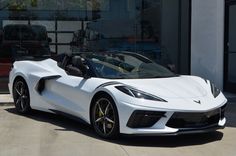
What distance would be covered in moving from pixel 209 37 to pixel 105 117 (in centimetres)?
582

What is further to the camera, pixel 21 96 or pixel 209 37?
pixel 209 37

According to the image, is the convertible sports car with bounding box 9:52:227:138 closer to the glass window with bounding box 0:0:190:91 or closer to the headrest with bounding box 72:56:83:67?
the headrest with bounding box 72:56:83:67

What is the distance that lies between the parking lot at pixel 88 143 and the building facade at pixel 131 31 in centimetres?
417

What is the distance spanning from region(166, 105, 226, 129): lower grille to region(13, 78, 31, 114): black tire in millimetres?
3448

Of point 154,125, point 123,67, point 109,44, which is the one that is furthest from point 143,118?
point 109,44

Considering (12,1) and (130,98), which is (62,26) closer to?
(12,1)

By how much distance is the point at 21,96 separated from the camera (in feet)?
32.4

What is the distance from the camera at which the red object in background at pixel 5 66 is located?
13.4 m

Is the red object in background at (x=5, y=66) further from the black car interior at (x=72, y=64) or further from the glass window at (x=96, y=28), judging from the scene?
the black car interior at (x=72, y=64)

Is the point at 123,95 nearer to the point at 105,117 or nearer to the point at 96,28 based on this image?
the point at 105,117

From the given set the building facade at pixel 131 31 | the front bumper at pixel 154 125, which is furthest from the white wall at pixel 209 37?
the front bumper at pixel 154 125

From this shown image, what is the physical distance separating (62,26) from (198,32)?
11.4 ft

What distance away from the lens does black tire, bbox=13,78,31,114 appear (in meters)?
9.79

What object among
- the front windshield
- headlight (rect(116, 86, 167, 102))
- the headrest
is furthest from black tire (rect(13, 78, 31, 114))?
headlight (rect(116, 86, 167, 102))
